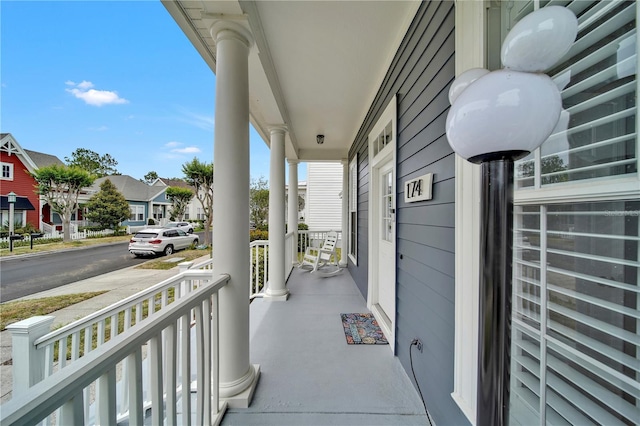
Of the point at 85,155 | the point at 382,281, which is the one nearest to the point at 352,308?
the point at 382,281

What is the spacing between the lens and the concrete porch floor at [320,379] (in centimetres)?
151

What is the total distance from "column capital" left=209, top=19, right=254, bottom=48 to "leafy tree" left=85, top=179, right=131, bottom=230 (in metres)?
4.72

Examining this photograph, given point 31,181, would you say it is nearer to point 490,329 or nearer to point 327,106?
point 327,106

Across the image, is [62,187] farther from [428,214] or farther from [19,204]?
[428,214]

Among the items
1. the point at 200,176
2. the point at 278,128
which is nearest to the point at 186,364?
the point at 278,128

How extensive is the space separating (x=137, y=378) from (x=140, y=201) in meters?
8.47

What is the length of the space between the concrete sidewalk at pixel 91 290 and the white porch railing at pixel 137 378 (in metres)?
1.41

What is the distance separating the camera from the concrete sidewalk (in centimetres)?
213

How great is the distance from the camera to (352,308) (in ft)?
10.3

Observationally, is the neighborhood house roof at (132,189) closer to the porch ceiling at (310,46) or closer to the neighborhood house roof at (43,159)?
the neighborhood house roof at (43,159)

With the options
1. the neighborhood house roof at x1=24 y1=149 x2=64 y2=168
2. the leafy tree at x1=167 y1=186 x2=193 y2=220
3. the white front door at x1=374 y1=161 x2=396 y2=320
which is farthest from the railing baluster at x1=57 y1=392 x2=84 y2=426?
the leafy tree at x1=167 y1=186 x2=193 y2=220

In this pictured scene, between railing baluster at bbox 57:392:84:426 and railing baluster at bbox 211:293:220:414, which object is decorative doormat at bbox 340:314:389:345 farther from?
railing baluster at bbox 57:392:84:426

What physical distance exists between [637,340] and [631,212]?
1.04 feet

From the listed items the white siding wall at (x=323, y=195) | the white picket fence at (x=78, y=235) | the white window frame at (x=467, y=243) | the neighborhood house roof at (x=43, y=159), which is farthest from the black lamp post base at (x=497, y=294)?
the white siding wall at (x=323, y=195)
